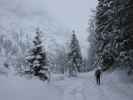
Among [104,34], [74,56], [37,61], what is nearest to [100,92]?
[104,34]

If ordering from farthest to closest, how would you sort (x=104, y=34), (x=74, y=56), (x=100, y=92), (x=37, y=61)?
(x=74, y=56) < (x=37, y=61) < (x=104, y=34) < (x=100, y=92)

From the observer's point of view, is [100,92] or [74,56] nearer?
[100,92]

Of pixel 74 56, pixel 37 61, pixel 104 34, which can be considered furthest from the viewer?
pixel 74 56

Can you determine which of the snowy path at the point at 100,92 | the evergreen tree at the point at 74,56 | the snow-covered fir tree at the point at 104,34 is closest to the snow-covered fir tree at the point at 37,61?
the snow-covered fir tree at the point at 104,34

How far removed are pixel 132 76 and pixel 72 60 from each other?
3310 centimetres

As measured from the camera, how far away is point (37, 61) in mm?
26094

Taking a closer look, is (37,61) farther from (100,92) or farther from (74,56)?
(74,56)

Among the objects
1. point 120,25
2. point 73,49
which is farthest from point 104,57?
point 73,49

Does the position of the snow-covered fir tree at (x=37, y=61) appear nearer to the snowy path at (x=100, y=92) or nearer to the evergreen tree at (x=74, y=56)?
the snowy path at (x=100, y=92)

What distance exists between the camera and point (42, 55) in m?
27.1

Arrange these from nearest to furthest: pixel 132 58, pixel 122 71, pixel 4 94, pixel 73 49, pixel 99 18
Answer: pixel 4 94
pixel 132 58
pixel 122 71
pixel 99 18
pixel 73 49

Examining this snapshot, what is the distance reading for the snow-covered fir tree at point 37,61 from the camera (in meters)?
26.1

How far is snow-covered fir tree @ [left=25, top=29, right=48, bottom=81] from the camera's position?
26.1 m

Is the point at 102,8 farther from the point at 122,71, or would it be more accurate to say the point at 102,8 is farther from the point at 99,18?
the point at 122,71
